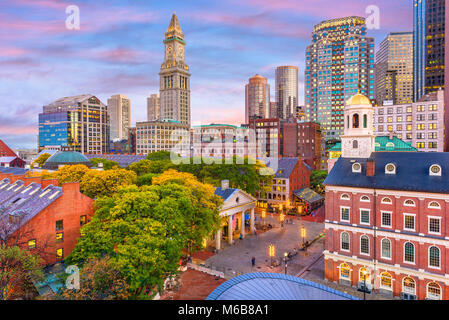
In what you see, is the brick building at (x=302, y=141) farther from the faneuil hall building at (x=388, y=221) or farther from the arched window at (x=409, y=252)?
the arched window at (x=409, y=252)

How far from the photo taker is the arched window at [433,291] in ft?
108

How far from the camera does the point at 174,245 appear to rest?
29.4m

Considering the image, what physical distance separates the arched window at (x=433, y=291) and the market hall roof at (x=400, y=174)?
35.9 feet

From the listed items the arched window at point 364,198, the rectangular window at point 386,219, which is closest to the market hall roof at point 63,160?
the arched window at point 364,198

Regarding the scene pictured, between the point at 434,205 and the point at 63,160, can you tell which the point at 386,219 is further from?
the point at 63,160

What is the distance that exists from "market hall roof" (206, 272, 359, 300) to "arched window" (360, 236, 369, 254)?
24.4m

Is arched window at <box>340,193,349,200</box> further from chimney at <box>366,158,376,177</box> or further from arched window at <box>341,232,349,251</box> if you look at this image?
arched window at <box>341,232,349,251</box>

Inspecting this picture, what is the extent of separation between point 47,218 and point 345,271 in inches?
1564

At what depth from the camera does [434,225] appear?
110 feet

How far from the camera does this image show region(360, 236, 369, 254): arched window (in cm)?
3778

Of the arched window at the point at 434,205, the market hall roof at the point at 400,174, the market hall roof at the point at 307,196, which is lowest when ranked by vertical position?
the market hall roof at the point at 307,196

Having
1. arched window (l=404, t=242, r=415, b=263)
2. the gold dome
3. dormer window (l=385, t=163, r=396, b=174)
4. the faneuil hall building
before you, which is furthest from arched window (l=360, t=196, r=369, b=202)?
the gold dome

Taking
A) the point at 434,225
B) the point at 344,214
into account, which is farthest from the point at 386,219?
the point at 344,214
